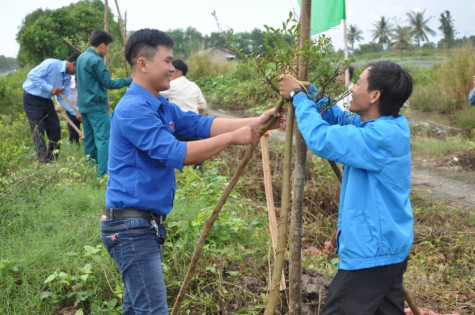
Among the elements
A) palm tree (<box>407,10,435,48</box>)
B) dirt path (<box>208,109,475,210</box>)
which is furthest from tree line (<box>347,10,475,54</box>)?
dirt path (<box>208,109,475,210</box>)

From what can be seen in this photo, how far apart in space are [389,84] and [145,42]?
1267mm

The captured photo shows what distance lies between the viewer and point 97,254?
11.9 ft

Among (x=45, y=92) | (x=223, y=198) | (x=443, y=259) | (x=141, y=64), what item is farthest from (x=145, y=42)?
(x=45, y=92)

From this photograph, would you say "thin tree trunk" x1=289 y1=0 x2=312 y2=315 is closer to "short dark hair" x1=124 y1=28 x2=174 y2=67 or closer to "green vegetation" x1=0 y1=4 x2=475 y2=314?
"green vegetation" x1=0 y1=4 x2=475 y2=314

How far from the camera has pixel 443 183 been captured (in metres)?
7.08

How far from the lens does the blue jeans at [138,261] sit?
2.23m

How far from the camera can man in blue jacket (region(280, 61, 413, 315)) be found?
2.07m

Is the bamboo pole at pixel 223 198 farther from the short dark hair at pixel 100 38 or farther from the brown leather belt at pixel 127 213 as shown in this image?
the short dark hair at pixel 100 38

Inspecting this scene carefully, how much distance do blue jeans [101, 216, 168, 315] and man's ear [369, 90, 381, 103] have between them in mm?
1296

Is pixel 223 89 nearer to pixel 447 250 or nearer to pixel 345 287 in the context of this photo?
pixel 447 250

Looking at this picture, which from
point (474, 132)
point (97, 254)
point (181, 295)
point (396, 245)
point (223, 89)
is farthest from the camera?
point (223, 89)

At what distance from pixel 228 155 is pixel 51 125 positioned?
2853 millimetres

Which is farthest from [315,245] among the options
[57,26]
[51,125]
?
[57,26]

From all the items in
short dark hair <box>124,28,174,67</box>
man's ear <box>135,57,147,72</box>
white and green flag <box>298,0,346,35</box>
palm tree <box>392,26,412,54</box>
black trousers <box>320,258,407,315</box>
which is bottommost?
black trousers <box>320,258,407,315</box>
